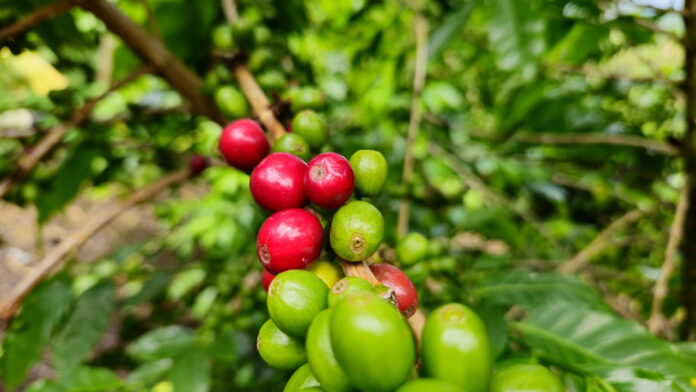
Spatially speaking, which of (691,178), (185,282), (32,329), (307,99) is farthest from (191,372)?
(691,178)

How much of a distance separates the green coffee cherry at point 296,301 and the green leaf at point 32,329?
1172mm

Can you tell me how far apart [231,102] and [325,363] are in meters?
0.97

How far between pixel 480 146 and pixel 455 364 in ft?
9.33

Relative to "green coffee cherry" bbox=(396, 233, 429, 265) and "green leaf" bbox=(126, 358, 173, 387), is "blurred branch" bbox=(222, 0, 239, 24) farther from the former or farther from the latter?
"green leaf" bbox=(126, 358, 173, 387)

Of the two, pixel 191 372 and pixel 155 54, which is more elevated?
pixel 155 54

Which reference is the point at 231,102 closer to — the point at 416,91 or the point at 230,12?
the point at 230,12

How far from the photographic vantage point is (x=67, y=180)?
1.77 meters

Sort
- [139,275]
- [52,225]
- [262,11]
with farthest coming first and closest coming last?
1. [52,225]
2. [139,275]
3. [262,11]

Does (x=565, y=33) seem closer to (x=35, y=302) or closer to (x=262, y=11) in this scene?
(x=262, y=11)

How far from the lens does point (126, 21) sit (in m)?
1.35

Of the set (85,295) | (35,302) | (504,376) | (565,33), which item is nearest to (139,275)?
(85,295)

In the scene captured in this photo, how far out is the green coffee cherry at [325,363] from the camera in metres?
0.59

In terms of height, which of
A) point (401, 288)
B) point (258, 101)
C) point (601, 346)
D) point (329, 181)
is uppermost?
point (258, 101)

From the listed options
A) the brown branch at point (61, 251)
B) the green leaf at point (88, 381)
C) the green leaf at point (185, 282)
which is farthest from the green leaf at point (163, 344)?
the green leaf at point (185, 282)
